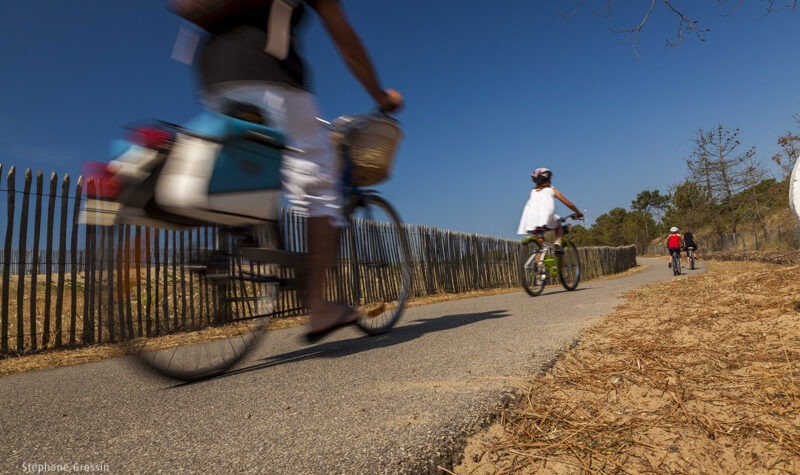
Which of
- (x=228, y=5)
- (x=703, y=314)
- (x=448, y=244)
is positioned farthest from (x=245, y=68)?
(x=448, y=244)

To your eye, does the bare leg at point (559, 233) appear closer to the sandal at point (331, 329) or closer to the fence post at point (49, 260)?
the sandal at point (331, 329)

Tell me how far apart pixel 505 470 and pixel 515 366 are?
2.46 ft

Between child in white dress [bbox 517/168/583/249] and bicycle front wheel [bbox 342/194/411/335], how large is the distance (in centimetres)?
329

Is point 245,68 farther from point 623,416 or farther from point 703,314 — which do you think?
point 703,314

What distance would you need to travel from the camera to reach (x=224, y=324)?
2.48 m

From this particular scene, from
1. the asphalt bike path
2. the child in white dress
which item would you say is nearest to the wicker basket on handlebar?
the asphalt bike path

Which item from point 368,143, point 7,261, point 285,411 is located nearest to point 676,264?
point 368,143

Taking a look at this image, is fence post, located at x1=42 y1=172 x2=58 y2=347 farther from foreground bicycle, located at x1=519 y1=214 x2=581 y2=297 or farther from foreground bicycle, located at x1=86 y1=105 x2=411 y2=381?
foreground bicycle, located at x1=519 y1=214 x2=581 y2=297

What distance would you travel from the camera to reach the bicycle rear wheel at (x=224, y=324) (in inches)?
82.5

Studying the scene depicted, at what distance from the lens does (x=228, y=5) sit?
190 cm

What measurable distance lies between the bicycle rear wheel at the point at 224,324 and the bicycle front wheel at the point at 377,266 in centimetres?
81

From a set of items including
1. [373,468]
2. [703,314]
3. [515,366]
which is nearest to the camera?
[373,468]

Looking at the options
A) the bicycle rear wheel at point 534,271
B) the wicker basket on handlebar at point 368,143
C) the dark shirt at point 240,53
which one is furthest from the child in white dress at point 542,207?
the dark shirt at point 240,53

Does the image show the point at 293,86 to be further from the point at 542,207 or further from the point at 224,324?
the point at 542,207
